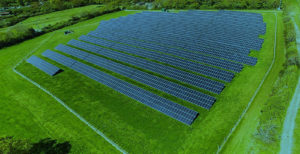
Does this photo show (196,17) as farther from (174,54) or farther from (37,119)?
(37,119)

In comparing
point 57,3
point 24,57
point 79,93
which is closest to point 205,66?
point 79,93

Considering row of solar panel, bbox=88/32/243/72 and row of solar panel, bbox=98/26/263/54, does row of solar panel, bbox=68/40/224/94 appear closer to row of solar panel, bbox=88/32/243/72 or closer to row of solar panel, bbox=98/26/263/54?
row of solar panel, bbox=88/32/243/72

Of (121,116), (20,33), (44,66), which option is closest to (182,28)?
(121,116)

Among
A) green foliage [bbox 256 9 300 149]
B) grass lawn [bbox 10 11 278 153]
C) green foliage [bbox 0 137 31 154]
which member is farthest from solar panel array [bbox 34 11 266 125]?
green foliage [bbox 0 137 31 154]

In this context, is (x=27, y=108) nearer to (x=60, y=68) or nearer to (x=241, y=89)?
(x=60, y=68)

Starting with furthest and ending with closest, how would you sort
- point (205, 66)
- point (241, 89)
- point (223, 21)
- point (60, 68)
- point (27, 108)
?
point (223, 21) → point (60, 68) → point (205, 66) → point (27, 108) → point (241, 89)

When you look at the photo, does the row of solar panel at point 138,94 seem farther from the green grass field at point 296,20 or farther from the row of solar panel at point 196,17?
the row of solar panel at point 196,17

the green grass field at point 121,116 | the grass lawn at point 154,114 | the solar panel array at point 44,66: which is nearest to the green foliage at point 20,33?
the solar panel array at point 44,66
